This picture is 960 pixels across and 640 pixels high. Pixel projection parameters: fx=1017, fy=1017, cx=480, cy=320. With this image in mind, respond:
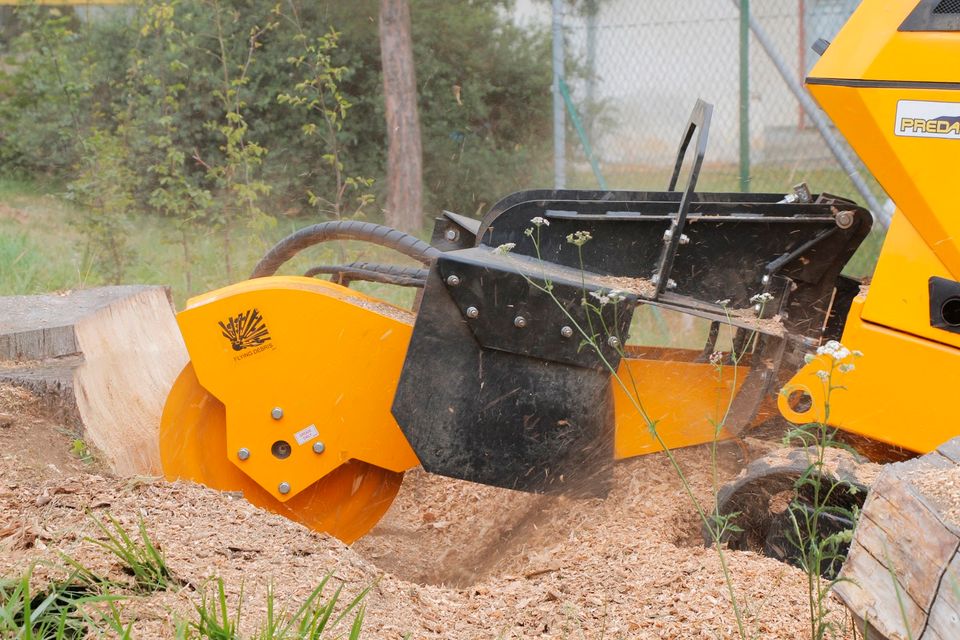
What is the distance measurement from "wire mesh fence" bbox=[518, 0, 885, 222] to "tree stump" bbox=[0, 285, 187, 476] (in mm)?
3657

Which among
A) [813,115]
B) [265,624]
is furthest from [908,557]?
[813,115]

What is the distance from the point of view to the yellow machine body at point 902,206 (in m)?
2.52

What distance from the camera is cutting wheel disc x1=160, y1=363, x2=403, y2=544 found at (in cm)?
334

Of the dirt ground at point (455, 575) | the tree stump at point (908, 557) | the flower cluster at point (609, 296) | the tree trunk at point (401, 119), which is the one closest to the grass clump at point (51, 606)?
the dirt ground at point (455, 575)

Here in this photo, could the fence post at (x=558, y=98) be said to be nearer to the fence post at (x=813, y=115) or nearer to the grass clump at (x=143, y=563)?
the fence post at (x=813, y=115)

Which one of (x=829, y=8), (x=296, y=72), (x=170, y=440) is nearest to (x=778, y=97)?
(x=829, y=8)

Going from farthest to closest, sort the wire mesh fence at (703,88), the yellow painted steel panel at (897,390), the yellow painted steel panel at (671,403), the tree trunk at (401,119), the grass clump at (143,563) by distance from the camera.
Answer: the tree trunk at (401,119), the wire mesh fence at (703,88), the yellow painted steel panel at (671,403), the yellow painted steel panel at (897,390), the grass clump at (143,563)

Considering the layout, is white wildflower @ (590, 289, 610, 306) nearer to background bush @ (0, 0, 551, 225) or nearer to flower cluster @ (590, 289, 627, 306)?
flower cluster @ (590, 289, 627, 306)

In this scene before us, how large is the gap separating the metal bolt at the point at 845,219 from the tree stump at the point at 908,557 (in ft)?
3.43

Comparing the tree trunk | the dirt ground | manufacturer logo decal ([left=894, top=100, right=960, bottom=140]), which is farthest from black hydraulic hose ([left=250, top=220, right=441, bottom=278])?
the tree trunk

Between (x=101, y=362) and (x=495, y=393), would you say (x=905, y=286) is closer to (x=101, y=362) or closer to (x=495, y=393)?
(x=495, y=393)

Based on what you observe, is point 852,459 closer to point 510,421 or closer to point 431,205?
point 510,421

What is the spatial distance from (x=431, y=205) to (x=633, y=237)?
9429 millimetres

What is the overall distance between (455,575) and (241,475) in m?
0.83
